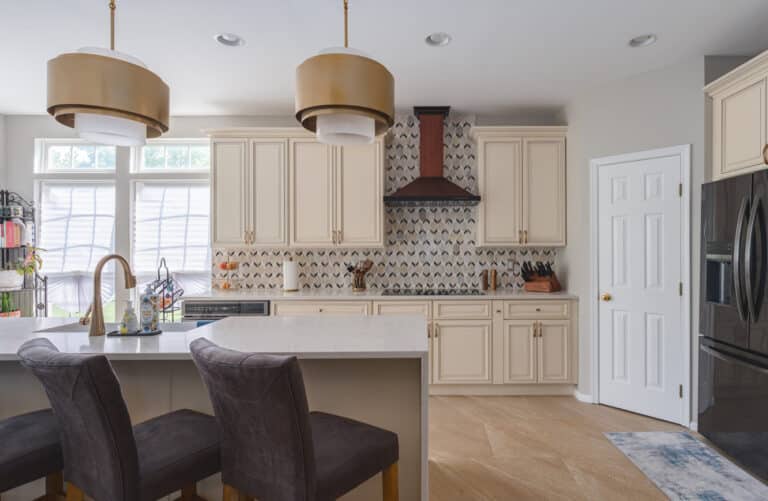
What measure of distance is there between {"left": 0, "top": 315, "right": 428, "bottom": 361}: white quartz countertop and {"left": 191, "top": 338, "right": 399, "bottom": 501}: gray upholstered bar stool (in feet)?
1.13

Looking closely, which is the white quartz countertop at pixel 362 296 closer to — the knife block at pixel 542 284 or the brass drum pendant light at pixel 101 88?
the knife block at pixel 542 284

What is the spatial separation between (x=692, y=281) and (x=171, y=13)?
3950 mm

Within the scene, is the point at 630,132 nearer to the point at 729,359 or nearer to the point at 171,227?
the point at 729,359

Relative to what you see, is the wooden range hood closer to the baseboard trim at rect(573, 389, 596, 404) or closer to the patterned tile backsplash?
the patterned tile backsplash

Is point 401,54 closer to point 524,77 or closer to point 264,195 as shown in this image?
point 524,77

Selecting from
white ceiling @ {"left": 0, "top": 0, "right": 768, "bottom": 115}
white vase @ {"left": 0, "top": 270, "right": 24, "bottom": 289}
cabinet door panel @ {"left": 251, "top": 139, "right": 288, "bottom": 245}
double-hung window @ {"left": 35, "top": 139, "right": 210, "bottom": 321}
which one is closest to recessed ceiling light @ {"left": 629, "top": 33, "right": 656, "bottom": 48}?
white ceiling @ {"left": 0, "top": 0, "right": 768, "bottom": 115}

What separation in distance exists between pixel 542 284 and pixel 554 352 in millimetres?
639

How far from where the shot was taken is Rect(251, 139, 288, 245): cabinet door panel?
13.3 ft

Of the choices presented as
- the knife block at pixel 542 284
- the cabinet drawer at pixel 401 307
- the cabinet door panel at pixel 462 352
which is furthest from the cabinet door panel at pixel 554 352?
the cabinet drawer at pixel 401 307

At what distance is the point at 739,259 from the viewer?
8.00 feet

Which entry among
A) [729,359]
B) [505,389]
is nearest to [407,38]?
[729,359]

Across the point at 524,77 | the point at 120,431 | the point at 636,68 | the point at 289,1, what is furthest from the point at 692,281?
the point at 120,431

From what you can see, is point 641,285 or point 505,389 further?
point 505,389

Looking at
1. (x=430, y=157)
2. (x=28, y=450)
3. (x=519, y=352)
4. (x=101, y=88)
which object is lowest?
(x=519, y=352)
